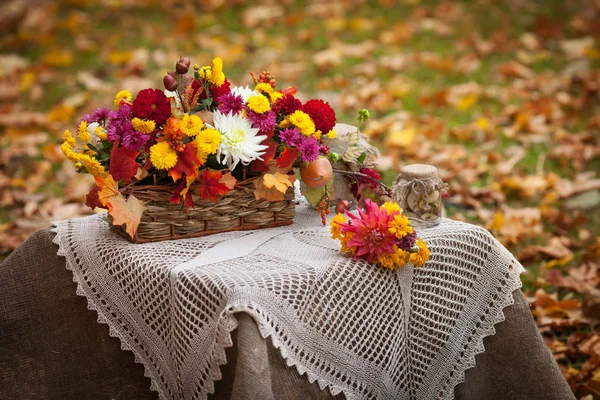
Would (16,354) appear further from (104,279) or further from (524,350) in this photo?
(524,350)

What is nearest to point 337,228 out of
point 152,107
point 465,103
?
point 152,107

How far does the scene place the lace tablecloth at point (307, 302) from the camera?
75.2 inches

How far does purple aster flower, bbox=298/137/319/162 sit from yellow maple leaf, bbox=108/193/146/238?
0.48 metres

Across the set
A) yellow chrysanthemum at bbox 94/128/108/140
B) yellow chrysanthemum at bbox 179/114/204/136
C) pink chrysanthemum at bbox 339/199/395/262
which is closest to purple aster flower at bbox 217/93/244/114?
yellow chrysanthemum at bbox 179/114/204/136

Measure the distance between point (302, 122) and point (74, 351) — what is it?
972 millimetres

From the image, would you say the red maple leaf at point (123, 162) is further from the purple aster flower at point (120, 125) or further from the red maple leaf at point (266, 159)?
the red maple leaf at point (266, 159)

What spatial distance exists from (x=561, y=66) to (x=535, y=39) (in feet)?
1.98

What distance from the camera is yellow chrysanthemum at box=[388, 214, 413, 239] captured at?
2016 millimetres

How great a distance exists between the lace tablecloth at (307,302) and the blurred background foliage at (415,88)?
79 centimetres

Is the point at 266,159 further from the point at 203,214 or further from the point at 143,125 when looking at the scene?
the point at 143,125

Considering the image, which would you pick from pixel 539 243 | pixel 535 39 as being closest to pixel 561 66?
pixel 535 39

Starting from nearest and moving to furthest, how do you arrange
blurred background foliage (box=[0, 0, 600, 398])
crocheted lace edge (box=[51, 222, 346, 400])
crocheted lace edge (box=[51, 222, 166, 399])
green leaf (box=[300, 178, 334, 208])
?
crocheted lace edge (box=[51, 222, 346, 400])
crocheted lace edge (box=[51, 222, 166, 399])
green leaf (box=[300, 178, 334, 208])
blurred background foliage (box=[0, 0, 600, 398])

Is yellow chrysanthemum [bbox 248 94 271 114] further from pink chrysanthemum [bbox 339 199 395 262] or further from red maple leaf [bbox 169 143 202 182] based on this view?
pink chrysanthemum [bbox 339 199 395 262]

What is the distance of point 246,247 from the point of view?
215 centimetres
